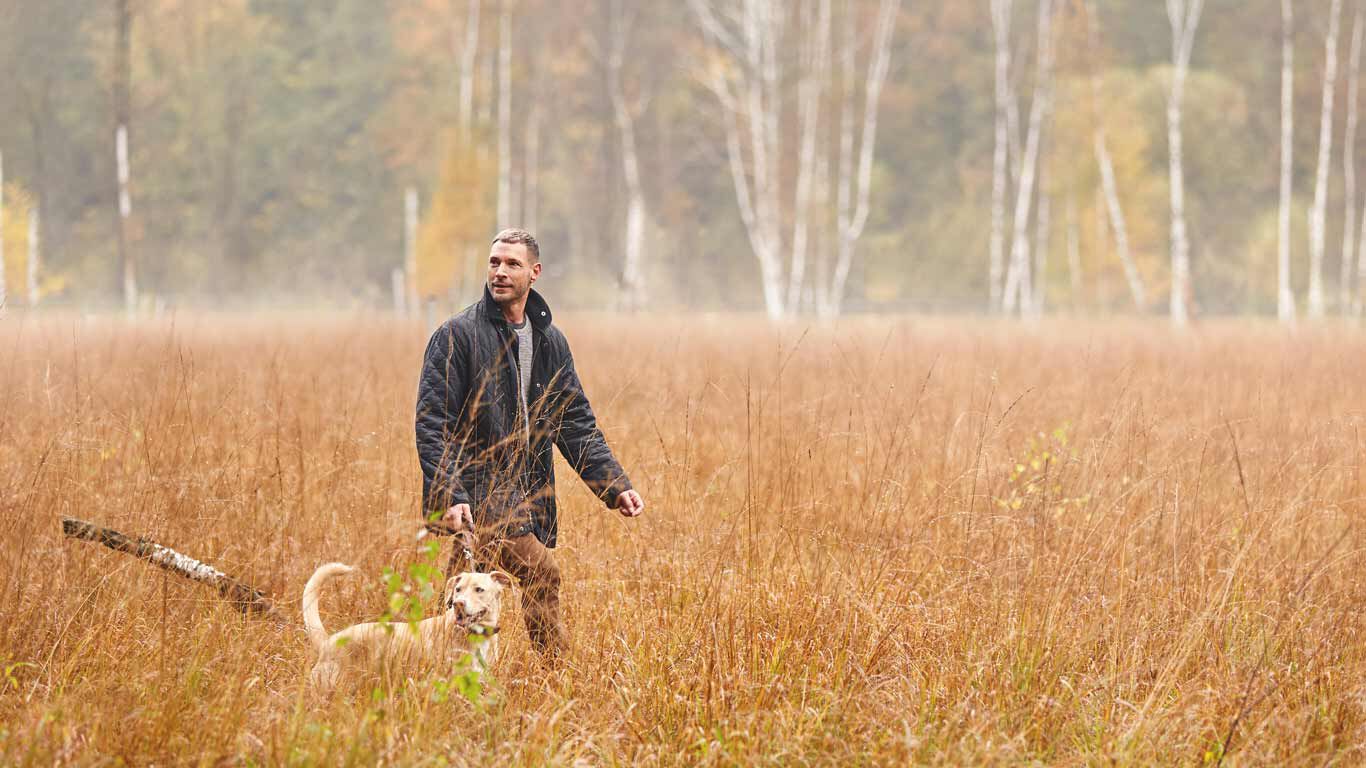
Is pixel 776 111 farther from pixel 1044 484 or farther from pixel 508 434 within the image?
pixel 508 434

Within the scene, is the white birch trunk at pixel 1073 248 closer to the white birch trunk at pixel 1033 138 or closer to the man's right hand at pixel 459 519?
the white birch trunk at pixel 1033 138

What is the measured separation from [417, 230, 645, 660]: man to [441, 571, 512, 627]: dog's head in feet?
0.81

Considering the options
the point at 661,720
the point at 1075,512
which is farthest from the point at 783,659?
the point at 1075,512

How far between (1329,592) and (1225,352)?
8.84m

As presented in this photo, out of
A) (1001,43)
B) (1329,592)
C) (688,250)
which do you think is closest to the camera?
(1329,592)

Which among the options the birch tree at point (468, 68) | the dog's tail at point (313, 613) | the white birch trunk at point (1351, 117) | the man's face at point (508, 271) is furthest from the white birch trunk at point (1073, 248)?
the dog's tail at point (313, 613)

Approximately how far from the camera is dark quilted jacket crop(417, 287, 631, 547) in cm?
387

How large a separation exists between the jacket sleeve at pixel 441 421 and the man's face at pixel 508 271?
0.21 meters

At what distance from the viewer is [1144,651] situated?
13.2 feet

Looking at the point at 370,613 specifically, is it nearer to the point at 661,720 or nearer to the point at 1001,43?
the point at 661,720

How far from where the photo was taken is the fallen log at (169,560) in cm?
402

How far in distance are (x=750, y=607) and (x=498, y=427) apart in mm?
1043

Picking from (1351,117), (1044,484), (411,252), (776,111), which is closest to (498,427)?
(1044,484)

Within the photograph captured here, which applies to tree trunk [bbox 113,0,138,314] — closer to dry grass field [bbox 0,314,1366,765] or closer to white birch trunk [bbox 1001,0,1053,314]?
dry grass field [bbox 0,314,1366,765]
